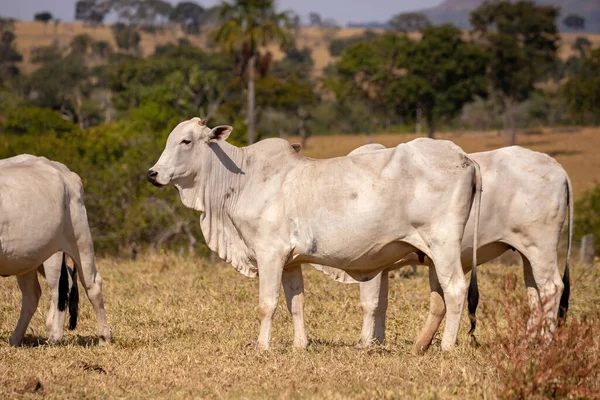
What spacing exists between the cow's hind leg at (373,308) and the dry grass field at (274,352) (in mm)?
213

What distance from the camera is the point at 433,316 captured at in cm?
823

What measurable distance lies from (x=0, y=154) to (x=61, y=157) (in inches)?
128

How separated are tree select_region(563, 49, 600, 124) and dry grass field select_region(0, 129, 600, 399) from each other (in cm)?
3960

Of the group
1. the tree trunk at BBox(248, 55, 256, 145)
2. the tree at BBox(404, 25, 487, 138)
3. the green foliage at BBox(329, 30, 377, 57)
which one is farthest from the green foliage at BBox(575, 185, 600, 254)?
the green foliage at BBox(329, 30, 377, 57)

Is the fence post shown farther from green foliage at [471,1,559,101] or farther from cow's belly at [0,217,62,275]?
green foliage at [471,1,559,101]

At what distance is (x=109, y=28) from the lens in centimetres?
A: 13425

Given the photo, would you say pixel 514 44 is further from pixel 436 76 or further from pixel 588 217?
pixel 588 217

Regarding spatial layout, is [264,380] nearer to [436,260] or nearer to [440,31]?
[436,260]

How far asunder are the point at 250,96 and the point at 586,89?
2053 cm

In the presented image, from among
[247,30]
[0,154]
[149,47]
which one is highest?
[247,30]

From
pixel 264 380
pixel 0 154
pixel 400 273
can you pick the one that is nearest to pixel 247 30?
pixel 0 154

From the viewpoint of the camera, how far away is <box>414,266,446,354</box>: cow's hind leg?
26.3 ft

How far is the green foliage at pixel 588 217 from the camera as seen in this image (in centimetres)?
2830

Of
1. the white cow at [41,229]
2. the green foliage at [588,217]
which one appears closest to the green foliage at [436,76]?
the green foliage at [588,217]
